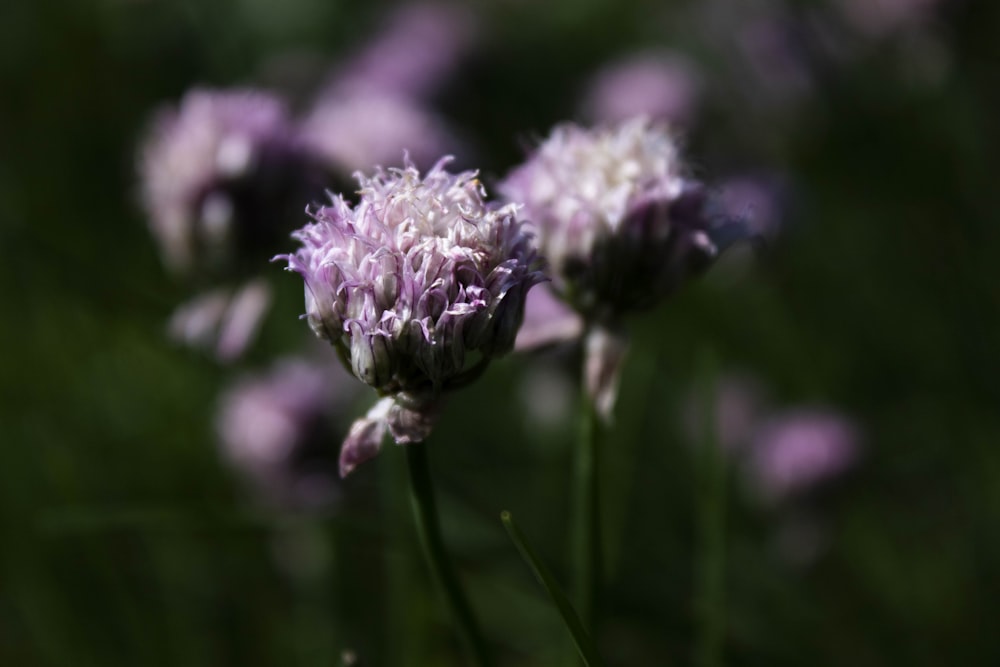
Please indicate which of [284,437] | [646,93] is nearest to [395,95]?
[646,93]

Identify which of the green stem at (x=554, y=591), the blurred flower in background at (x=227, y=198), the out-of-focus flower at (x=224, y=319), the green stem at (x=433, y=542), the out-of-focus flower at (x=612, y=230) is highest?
the blurred flower in background at (x=227, y=198)

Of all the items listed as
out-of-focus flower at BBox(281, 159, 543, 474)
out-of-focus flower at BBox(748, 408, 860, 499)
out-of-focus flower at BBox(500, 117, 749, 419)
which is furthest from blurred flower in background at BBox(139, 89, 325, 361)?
out-of-focus flower at BBox(748, 408, 860, 499)

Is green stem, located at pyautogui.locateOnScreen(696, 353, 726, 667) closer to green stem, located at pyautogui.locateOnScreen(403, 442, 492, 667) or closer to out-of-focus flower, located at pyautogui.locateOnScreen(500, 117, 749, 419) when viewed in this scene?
out-of-focus flower, located at pyautogui.locateOnScreen(500, 117, 749, 419)

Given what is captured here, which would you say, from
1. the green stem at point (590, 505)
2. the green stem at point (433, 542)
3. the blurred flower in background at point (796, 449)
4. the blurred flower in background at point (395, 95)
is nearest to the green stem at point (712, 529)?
the green stem at point (590, 505)

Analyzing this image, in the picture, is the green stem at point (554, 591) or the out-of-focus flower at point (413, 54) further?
the out-of-focus flower at point (413, 54)

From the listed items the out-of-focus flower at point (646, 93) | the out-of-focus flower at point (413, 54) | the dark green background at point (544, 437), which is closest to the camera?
the dark green background at point (544, 437)

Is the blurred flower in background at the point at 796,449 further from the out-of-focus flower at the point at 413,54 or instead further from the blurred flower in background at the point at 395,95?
the out-of-focus flower at the point at 413,54

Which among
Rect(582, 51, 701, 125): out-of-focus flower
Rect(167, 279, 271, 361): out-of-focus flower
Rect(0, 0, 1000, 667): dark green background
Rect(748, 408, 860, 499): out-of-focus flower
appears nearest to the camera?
Rect(167, 279, 271, 361): out-of-focus flower

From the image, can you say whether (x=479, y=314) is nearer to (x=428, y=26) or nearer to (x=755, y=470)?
(x=755, y=470)
